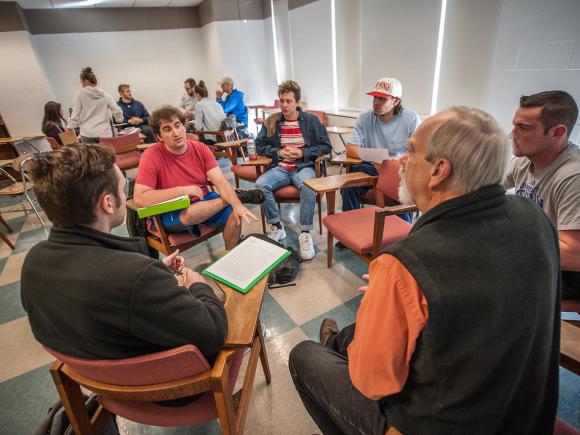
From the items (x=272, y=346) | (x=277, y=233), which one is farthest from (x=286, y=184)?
(x=272, y=346)

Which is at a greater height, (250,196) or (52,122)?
(52,122)

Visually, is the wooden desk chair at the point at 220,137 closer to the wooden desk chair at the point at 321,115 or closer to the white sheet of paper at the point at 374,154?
the wooden desk chair at the point at 321,115

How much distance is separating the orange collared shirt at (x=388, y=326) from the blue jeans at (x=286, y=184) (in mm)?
1756

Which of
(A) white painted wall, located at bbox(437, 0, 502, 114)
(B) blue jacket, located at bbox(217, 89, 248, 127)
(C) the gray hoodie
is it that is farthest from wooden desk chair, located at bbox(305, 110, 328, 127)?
(C) the gray hoodie

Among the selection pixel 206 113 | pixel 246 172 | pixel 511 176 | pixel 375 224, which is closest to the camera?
pixel 511 176

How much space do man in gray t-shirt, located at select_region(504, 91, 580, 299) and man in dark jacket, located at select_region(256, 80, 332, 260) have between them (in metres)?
1.45

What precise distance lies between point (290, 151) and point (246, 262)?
1.63 meters

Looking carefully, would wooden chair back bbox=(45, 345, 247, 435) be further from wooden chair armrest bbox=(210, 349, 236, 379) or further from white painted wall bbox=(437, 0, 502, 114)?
white painted wall bbox=(437, 0, 502, 114)

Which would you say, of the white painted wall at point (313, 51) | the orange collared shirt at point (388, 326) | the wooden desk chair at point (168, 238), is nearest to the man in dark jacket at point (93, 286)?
the orange collared shirt at point (388, 326)

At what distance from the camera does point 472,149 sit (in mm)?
621

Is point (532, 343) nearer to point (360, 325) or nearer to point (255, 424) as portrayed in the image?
point (360, 325)

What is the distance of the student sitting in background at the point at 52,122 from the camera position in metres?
4.80

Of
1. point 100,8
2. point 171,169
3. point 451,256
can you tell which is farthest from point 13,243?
point 100,8

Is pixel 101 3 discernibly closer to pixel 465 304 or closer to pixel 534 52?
pixel 534 52
